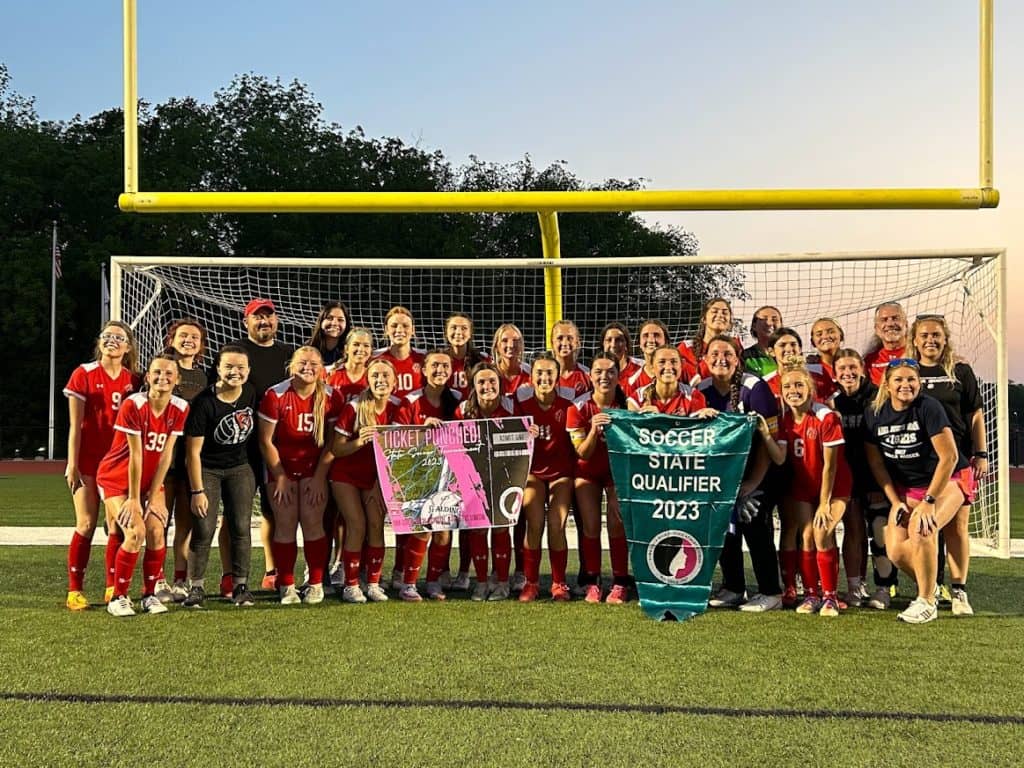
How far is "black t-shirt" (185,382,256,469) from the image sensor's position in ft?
18.6

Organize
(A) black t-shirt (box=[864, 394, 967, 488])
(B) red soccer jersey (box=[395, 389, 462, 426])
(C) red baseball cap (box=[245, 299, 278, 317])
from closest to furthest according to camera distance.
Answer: (A) black t-shirt (box=[864, 394, 967, 488])
(B) red soccer jersey (box=[395, 389, 462, 426])
(C) red baseball cap (box=[245, 299, 278, 317])

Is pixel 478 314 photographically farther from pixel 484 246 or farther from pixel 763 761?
pixel 484 246

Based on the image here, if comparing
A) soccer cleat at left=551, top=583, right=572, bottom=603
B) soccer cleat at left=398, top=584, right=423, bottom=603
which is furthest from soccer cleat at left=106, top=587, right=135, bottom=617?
soccer cleat at left=551, top=583, right=572, bottom=603

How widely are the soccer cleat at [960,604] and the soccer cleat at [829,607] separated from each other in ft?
2.12

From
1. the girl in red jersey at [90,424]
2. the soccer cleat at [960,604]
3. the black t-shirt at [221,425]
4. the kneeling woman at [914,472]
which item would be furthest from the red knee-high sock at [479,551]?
the soccer cleat at [960,604]

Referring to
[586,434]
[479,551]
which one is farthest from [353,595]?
[586,434]

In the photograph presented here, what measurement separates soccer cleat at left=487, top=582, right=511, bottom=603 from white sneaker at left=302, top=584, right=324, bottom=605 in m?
0.96

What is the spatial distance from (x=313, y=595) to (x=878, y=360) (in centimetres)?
366

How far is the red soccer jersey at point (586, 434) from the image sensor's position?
5840 mm

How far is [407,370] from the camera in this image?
637 cm

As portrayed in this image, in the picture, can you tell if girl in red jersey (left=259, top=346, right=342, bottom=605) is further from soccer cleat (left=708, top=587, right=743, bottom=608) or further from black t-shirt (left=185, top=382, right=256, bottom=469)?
soccer cleat (left=708, top=587, right=743, bottom=608)

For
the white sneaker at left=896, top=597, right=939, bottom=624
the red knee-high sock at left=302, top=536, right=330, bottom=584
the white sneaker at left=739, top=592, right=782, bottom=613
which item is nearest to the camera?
the white sneaker at left=896, top=597, right=939, bottom=624

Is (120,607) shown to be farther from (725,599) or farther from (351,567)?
(725,599)

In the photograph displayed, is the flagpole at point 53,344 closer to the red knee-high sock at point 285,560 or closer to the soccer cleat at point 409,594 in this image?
the red knee-high sock at point 285,560
